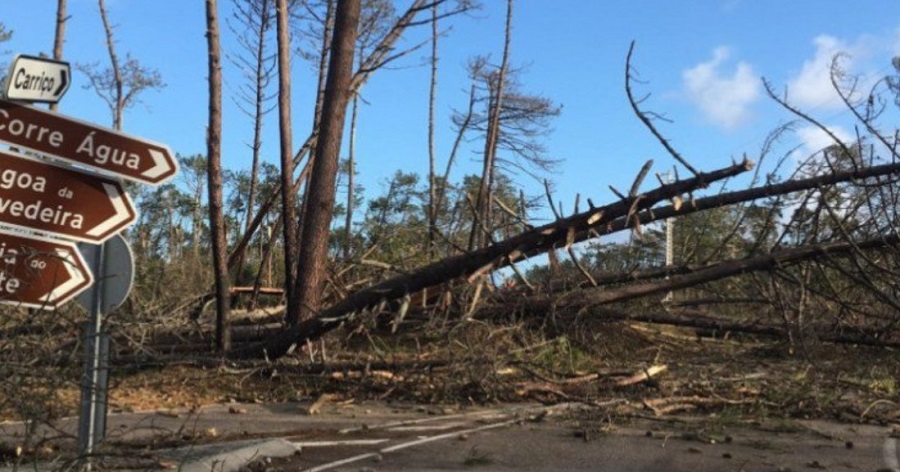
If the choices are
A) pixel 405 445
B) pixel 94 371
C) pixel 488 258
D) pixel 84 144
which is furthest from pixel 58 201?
pixel 488 258

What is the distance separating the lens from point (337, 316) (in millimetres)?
8570

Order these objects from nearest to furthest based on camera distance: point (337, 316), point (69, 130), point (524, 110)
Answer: point (69, 130) < point (337, 316) < point (524, 110)

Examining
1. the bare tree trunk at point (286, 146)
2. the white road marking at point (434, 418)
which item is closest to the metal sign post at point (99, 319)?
the white road marking at point (434, 418)

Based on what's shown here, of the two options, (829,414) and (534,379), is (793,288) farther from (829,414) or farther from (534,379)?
(534,379)

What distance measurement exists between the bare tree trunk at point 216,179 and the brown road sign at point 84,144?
17.7ft

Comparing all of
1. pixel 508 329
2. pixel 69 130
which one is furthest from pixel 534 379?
pixel 69 130

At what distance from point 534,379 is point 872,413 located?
327cm

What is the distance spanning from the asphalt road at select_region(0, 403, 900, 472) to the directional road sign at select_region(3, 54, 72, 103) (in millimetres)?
2084

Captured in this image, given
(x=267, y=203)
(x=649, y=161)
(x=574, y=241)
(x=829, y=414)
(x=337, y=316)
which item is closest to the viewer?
(x=649, y=161)

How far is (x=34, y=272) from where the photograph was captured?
4.29 meters

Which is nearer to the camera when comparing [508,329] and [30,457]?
[30,457]

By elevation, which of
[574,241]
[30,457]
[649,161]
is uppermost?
[649,161]

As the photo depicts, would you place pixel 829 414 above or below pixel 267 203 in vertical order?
below

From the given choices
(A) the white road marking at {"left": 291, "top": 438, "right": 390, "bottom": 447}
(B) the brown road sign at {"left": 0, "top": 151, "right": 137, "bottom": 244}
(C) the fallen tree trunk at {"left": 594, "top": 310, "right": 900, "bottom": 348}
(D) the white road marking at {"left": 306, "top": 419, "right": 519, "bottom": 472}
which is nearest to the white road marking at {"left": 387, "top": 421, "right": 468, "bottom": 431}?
(D) the white road marking at {"left": 306, "top": 419, "right": 519, "bottom": 472}
